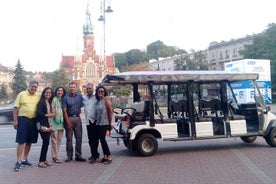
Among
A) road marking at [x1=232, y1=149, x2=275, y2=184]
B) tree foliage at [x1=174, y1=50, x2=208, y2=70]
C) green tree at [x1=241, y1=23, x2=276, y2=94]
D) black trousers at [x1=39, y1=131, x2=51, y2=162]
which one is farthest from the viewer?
tree foliage at [x1=174, y1=50, x2=208, y2=70]

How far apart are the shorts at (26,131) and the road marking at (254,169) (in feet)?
16.5

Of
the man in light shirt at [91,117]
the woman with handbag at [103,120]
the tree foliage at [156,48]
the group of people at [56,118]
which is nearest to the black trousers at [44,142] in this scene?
the group of people at [56,118]

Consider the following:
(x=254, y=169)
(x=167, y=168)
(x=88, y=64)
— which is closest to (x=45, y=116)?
(x=167, y=168)

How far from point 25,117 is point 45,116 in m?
0.45

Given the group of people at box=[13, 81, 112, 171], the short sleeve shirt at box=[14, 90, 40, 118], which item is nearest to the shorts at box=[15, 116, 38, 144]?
the group of people at box=[13, 81, 112, 171]

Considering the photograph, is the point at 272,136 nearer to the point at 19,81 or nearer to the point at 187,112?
the point at 187,112

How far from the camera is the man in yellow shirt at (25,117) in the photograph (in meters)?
8.78

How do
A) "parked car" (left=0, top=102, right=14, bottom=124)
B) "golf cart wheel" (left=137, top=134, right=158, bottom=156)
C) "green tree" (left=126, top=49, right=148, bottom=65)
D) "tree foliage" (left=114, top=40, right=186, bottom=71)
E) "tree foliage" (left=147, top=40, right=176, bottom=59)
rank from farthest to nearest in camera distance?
"tree foliage" (left=147, top=40, right=176, bottom=59) < "green tree" (left=126, top=49, right=148, bottom=65) < "tree foliage" (left=114, top=40, right=186, bottom=71) < "parked car" (left=0, top=102, right=14, bottom=124) < "golf cart wheel" (left=137, top=134, right=158, bottom=156)

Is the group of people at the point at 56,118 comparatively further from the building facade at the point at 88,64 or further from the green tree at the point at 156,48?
the green tree at the point at 156,48

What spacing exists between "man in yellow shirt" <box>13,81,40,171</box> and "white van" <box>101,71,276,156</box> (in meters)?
2.24

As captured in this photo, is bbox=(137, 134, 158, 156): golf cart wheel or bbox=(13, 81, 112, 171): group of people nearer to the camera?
bbox=(13, 81, 112, 171): group of people

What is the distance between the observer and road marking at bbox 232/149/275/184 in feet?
23.6

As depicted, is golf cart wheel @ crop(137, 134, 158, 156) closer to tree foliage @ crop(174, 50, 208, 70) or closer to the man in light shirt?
the man in light shirt

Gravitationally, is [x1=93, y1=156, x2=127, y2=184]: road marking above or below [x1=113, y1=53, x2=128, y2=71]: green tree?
below
